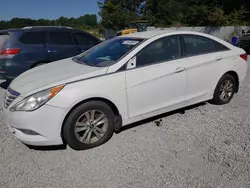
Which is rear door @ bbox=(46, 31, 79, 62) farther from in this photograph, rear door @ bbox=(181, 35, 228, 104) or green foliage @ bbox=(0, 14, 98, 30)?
green foliage @ bbox=(0, 14, 98, 30)

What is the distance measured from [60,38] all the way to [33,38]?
0.76m

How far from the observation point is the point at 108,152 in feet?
10.2

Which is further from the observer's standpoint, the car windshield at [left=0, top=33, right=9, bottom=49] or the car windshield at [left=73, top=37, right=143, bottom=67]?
the car windshield at [left=0, top=33, right=9, bottom=49]

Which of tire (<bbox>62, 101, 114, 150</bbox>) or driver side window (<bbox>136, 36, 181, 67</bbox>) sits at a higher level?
driver side window (<bbox>136, 36, 181, 67</bbox>)

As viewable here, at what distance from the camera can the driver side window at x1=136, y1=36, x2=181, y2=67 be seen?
138 inches

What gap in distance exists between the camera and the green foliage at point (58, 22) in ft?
156

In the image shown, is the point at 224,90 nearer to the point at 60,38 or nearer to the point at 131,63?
the point at 131,63

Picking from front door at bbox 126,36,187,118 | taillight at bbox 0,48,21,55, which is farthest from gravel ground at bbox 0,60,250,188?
taillight at bbox 0,48,21,55

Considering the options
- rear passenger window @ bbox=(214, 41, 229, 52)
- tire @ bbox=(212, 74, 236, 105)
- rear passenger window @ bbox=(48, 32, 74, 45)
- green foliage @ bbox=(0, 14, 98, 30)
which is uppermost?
green foliage @ bbox=(0, 14, 98, 30)

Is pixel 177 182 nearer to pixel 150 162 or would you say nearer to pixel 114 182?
pixel 150 162

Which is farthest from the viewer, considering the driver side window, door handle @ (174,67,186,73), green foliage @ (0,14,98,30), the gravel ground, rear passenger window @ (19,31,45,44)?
green foliage @ (0,14,98,30)

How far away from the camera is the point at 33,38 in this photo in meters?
6.25

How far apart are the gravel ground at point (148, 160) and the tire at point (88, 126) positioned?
0.36 ft

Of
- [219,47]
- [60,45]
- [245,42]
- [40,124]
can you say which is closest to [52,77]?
[40,124]
